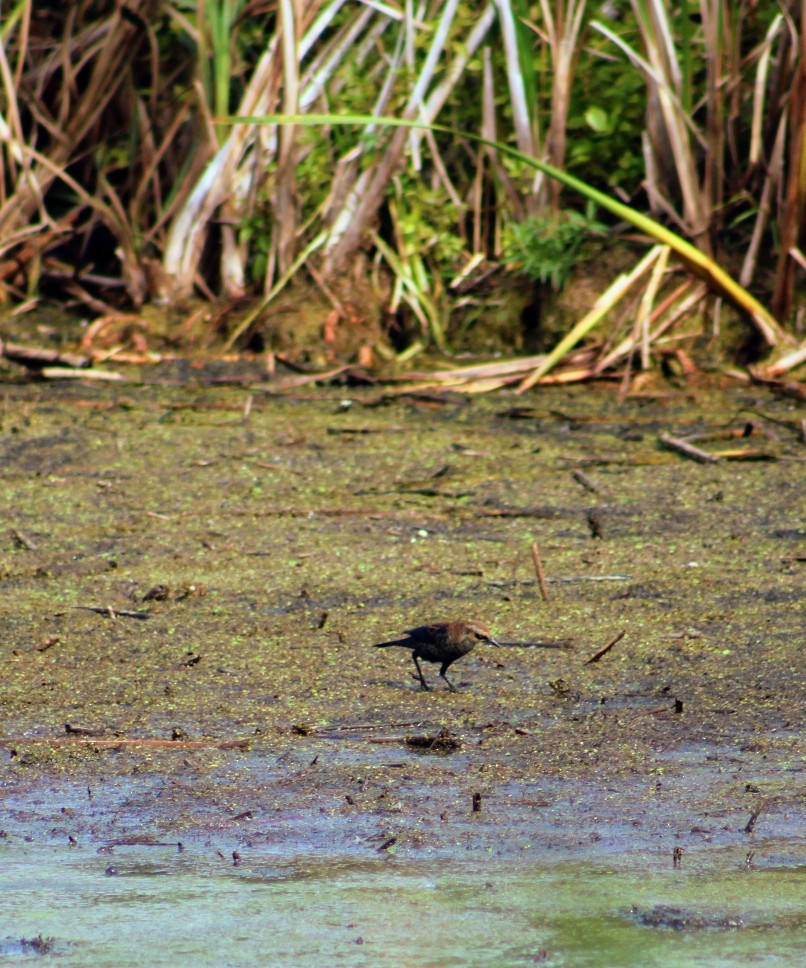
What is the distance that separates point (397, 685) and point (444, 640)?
0.18 m

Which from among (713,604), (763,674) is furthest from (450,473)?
(763,674)

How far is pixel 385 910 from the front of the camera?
6.44ft

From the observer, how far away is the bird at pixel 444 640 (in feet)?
9.18

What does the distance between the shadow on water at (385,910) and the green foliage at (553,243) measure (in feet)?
11.6

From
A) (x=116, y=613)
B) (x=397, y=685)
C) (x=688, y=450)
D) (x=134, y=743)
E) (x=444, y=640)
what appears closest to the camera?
(x=134, y=743)

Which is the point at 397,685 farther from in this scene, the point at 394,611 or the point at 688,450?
the point at 688,450

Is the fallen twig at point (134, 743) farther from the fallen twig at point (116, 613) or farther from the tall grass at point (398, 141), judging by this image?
the tall grass at point (398, 141)

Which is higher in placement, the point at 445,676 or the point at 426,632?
the point at 426,632

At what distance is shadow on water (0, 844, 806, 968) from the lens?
1.84 meters

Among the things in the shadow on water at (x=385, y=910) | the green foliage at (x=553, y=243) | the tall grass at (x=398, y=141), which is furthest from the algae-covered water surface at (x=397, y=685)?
the tall grass at (x=398, y=141)

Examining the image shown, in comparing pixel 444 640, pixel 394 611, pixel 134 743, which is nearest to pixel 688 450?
pixel 394 611

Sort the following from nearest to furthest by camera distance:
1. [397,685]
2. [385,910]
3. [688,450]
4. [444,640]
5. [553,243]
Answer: [385,910] → [444,640] → [397,685] → [688,450] → [553,243]

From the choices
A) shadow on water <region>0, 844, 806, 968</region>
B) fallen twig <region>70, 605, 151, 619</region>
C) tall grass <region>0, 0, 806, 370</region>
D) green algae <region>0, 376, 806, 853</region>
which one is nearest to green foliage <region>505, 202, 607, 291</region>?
tall grass <region>0, 0, 806, 370</region>

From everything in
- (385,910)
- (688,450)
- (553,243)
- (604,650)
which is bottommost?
(688,450)
